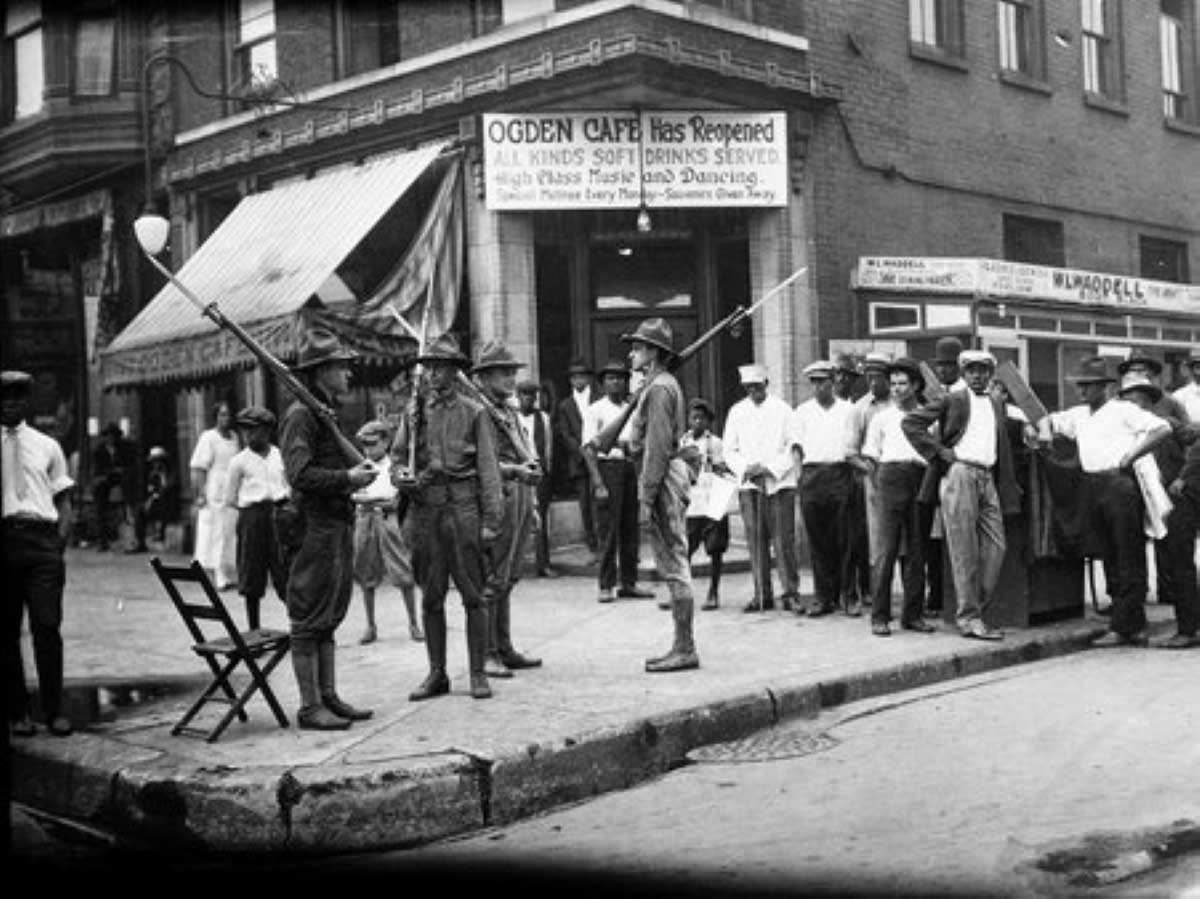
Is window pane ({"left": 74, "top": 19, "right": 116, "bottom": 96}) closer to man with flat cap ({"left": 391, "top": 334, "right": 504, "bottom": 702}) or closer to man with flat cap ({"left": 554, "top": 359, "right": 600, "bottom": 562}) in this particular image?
man with flat cap ({"left": 554, "top": 359, "right": 600, "bottom": 562})

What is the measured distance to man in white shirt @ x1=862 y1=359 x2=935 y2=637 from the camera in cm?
960

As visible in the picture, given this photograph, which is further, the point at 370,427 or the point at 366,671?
the point at 370,427

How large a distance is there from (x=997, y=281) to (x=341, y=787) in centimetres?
1098

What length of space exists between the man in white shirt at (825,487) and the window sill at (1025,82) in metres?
9.11

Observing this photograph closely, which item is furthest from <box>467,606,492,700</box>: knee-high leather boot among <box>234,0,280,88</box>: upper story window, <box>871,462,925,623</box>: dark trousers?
<box>234,0,280,88</box>: upper story window

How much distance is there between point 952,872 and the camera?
4.70 meters

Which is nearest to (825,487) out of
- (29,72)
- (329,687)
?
(329,687)

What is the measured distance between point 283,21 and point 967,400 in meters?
11.3

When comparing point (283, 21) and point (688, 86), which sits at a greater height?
point (283, 21)

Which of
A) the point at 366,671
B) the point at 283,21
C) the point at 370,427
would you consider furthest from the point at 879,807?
the point at 283,21

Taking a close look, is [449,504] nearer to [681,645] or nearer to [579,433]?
[681,645]

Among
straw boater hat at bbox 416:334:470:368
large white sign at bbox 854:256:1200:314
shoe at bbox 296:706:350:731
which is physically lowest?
shoe at bbox 296:706:350:731

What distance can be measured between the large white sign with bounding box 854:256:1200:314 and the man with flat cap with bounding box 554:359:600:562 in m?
3.96

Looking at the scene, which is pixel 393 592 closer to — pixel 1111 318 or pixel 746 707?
pixel 746 707
